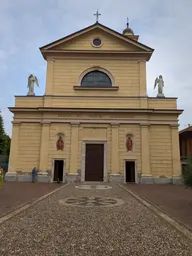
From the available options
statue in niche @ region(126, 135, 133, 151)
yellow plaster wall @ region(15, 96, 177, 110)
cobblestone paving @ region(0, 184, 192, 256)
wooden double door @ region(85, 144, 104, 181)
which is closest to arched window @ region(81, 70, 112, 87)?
yellow plaster wall @ region(15, 96, 177, 110)

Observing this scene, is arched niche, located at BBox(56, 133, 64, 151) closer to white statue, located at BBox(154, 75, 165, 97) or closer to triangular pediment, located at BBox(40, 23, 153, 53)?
triangular pediment, located at BBox(40, 23, 153, 53)

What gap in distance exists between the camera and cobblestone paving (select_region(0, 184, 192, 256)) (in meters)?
4.25

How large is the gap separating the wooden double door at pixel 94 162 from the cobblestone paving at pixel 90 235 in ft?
45.1

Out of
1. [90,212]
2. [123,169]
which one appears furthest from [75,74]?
[90,212]

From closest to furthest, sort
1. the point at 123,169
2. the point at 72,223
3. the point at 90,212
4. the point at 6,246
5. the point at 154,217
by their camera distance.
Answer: the point at 6,246
the point at 72,223
the point at 154,217
the point at 90,212
the point at 123,169

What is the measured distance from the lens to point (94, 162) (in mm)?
21562

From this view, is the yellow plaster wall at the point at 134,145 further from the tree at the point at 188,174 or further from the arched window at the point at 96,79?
the tree at the point at 188,174

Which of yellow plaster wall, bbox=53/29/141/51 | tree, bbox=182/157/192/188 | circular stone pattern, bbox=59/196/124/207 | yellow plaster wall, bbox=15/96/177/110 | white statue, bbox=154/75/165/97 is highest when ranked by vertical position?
yellow plaster wall, bbox=53/29/141/51

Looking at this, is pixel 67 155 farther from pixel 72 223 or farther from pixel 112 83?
pixel 72 223

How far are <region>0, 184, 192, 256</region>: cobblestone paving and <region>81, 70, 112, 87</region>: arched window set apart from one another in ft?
57.6

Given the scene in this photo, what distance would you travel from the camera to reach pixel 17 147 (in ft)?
70.7

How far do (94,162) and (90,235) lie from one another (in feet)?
53.9


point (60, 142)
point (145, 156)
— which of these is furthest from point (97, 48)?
point (145, 156)

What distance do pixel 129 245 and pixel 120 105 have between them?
61.2ft
